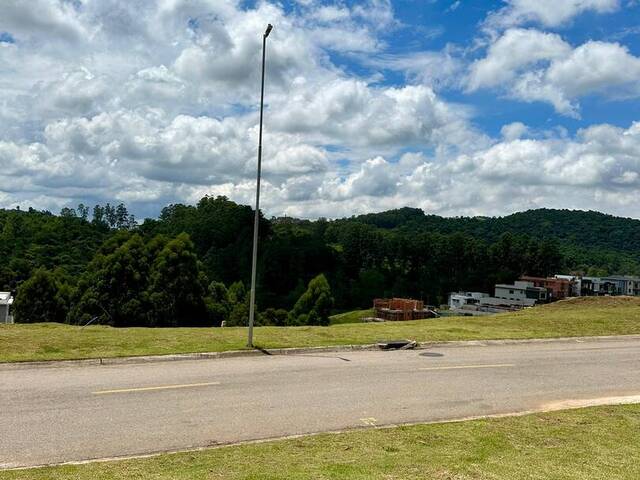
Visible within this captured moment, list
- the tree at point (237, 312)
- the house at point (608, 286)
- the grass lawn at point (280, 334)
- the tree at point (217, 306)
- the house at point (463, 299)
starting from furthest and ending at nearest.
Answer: the house at point (608, 286) → the house at point (463, 299) → the tree at point (237, 312) → the tree at point (217, 306) → the grass lawn at point (280, 334)

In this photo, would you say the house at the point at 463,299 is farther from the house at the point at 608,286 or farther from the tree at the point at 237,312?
the tree at the point at 237,312

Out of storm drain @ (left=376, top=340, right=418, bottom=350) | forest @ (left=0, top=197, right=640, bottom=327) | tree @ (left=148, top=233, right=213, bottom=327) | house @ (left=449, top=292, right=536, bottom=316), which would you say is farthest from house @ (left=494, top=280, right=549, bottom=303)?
storm drain @ (left=376, top=340, right=418, bottom=350)

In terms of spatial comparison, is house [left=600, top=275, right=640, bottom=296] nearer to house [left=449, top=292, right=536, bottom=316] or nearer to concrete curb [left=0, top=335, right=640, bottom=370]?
house [left=449, top=292, right=536, bottom=316]

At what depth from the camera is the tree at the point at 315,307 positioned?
2263 inches

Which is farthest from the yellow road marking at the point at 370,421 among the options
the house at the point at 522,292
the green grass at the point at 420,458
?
the house at the point at 522,292

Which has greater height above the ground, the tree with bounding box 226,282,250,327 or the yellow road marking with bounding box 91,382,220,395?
the yellow road marking with bounding box 91,382,220,395

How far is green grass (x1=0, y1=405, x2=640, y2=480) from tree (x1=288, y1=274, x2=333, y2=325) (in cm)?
4821

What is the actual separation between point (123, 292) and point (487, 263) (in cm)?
10065

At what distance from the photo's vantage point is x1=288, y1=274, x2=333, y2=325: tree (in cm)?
5747

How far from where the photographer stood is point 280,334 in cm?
1869

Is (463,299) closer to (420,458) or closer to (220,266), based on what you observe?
(220,266)

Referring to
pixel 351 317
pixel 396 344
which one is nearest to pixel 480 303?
pixel 351 317

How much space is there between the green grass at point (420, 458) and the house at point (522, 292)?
96.0m

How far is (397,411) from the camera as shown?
10.2 metres
